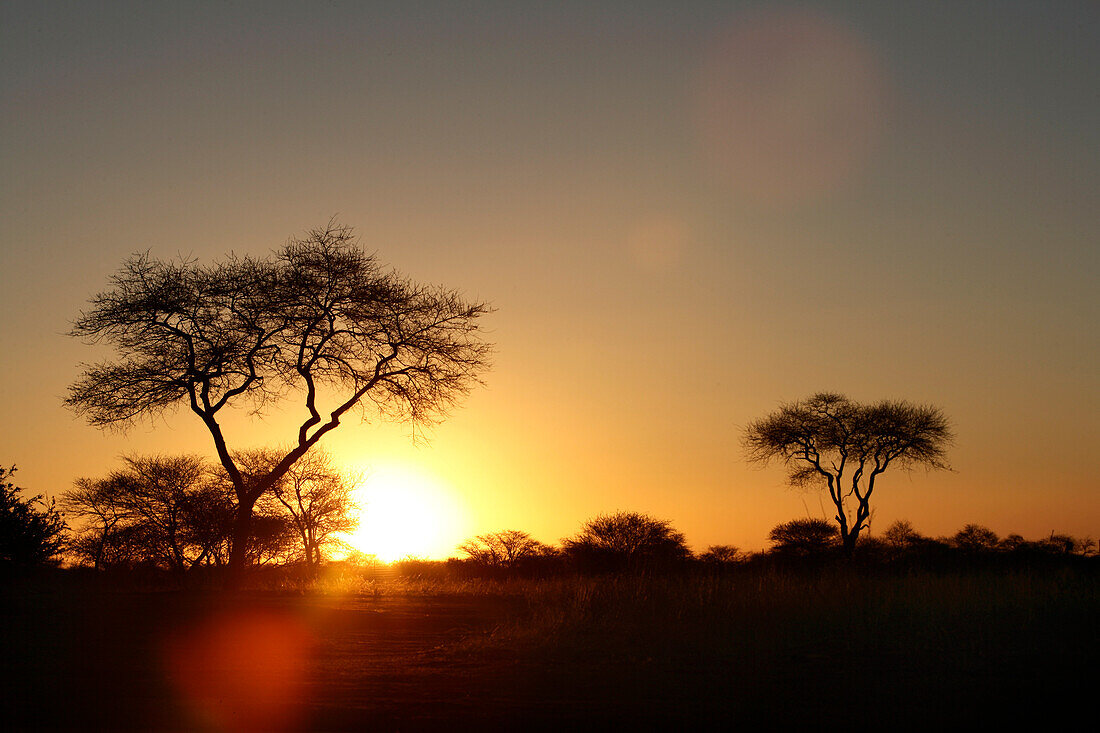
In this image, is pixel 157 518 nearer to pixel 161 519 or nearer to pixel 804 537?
pixel 161 519

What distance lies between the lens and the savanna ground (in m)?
7.99

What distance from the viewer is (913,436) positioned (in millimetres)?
39812

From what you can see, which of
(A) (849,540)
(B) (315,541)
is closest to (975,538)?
(A) (849,540)

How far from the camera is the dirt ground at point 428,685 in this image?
777 centimetres

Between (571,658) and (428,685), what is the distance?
2.01 metres

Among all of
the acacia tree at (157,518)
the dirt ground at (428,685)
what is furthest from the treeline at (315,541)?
the dirt ground at (428,685)

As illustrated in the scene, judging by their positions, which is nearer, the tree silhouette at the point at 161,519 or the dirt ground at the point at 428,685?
the dirt ground at the point at 428,685

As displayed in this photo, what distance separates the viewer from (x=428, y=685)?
9.04 meters

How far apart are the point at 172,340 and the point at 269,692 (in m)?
13.2

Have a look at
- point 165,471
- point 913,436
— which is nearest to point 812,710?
point 165,471

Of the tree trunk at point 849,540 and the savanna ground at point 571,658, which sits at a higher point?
the tree trunk at point 849,540

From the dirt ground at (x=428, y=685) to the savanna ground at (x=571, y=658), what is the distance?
4 cm

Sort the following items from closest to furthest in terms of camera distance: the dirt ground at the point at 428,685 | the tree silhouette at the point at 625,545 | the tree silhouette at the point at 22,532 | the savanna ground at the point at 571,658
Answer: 1. the dirt ground at the point at 428,685
2. the savanna ground at the point at 571,658
3. the tree silhouette at the point at 22,532
4. the tree silhouette at the point at 625,545

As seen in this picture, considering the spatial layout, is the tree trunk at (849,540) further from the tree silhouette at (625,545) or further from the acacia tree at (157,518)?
the acacia tree at (157,518)
